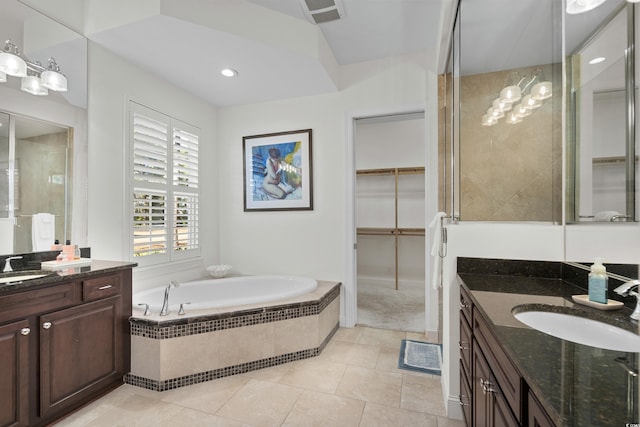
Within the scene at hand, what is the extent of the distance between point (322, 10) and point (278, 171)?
1.64m

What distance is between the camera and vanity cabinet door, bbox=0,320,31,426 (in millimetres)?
1414

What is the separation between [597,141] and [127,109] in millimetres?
3247

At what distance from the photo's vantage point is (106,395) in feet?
6.34

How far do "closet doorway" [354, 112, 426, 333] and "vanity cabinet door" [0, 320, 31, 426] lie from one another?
11.4 feet

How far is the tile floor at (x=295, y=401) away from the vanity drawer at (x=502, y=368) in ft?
3.02

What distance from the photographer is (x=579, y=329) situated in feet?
3.39

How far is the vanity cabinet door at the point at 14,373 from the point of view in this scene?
1.41 m

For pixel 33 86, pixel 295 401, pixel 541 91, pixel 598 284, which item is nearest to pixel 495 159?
pixel 541 91

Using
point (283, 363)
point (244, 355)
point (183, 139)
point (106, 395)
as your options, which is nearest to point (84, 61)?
point (183, 139)

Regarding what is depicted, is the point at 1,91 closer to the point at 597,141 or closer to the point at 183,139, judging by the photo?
the point at 183,139

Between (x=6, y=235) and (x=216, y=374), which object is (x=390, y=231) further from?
(x=6, y=235)

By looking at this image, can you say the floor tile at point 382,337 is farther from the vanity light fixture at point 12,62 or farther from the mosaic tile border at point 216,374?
the vanity light fixture at point 12,62

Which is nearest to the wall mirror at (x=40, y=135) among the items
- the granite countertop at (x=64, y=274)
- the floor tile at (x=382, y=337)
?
the granite countertop at (x=64, y=274)

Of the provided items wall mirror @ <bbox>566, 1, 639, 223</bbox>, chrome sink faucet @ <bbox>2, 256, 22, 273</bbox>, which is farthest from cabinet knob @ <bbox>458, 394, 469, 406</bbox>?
chrome sink faucet @ <bbox>2, 256, 22, 273</bbox>
